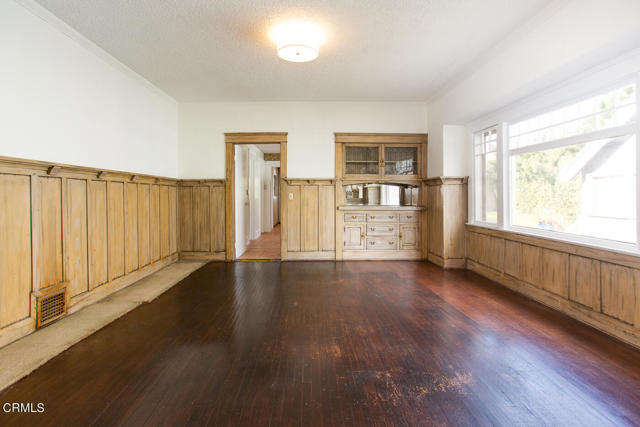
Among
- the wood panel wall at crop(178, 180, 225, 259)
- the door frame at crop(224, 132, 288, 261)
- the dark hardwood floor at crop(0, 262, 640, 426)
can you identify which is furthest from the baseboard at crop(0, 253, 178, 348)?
the door frame at crop(224, 132, 288, 261)

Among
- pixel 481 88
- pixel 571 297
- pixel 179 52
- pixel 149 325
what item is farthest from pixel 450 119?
pixel 149 325

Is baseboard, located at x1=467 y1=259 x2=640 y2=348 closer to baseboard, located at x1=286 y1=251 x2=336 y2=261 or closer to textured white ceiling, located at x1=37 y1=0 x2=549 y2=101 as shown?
baseboard, located at x1=286 y1=251 x2=336 y2=261

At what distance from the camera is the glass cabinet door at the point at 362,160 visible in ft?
19.2

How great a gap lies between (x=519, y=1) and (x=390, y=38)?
48.5 inches

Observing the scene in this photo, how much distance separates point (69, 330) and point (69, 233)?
3.26 ft

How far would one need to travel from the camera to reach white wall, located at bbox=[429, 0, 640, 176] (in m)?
2.34

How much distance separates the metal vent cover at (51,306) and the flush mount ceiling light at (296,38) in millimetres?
3364

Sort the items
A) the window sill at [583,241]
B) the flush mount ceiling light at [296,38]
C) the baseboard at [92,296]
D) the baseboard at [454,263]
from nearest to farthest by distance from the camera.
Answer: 1. the baseboard at [92,296]
2. the window sill at [583,241]
3. the flush mount ceiling light at [296,38]
4. the baseboard at [454,263]

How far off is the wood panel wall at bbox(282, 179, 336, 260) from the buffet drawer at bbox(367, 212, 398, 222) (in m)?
0.72

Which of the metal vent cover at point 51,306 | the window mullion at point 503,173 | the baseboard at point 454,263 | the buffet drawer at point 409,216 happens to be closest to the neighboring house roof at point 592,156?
the window mullion at point 503,173

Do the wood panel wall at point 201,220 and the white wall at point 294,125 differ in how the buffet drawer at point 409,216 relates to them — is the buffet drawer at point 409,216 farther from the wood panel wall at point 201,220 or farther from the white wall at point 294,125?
the wood panel wall at point 201,220

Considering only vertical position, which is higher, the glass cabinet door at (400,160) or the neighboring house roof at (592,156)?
the glass cabinet door at (400,160)

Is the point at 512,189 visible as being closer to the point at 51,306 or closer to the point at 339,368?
the point at 339,368

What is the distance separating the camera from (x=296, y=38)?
3182 mm
